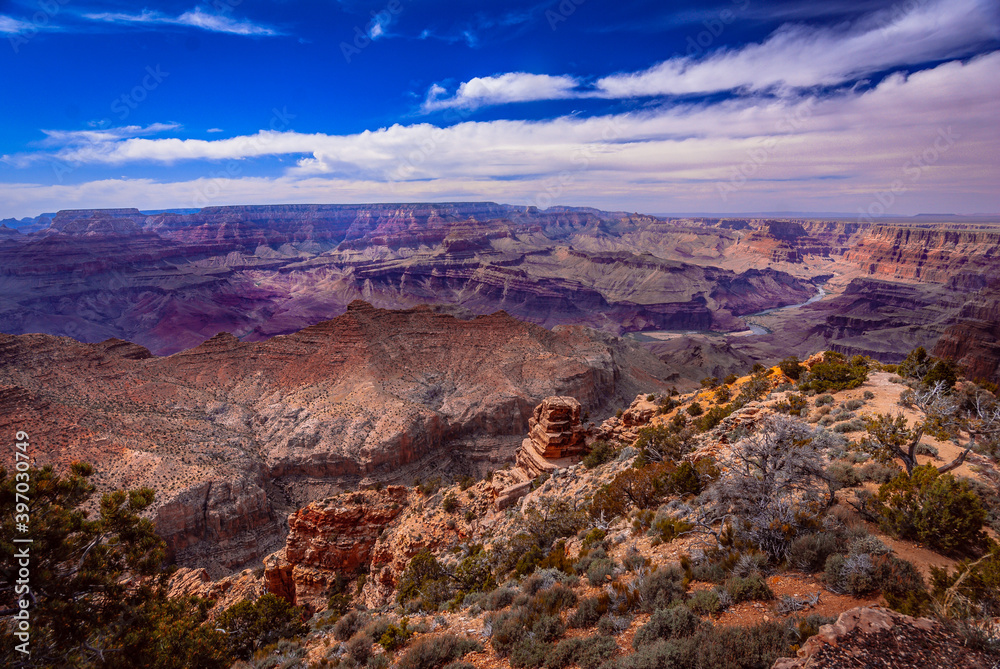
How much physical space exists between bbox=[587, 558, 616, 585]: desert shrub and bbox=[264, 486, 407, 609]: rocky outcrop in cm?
1572

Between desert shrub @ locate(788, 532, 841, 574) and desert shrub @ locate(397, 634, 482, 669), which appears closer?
desert shrub @ locate(788, 532, 841, 574)

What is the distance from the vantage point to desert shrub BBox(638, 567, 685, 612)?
7.94 metres

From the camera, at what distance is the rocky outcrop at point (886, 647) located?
4.91 meters

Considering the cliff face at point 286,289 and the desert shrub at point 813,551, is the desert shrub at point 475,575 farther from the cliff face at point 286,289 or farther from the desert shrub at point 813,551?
the cliff face at point 286,289

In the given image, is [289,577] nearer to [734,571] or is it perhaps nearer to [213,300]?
[734,571]

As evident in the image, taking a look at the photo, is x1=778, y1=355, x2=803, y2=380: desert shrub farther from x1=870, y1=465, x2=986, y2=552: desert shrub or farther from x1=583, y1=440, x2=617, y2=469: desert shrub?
x1=870, y1=465, x2=986, y2=552: desert shrub

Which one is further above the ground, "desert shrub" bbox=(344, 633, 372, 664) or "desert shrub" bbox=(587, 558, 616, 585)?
"desert shrub" bbox=(587, 558, 616, 585)

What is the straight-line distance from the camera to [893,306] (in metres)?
122

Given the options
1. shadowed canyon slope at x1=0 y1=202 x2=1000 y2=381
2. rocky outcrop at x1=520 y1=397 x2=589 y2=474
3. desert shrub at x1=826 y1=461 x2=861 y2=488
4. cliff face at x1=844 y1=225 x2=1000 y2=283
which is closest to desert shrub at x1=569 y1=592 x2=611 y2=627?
desert shrub at x1=826 y1=461 x2=861 y2=488

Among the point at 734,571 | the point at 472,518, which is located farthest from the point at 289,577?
the point at 734,571

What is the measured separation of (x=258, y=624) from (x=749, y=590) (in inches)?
712

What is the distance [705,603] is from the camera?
7320 millimetres

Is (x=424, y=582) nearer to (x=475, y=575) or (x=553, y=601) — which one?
(x=475, y=575)

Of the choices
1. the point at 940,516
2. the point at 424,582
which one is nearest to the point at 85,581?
the point at 424,582
